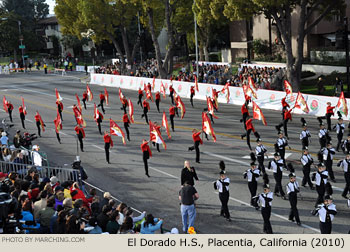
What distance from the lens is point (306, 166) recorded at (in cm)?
1588

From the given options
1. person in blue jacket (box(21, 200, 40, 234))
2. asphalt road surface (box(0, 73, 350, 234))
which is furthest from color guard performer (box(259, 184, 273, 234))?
person in blue jacket (box(21, 200, 40, 234))

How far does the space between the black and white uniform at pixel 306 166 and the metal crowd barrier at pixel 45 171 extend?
7.24 meters

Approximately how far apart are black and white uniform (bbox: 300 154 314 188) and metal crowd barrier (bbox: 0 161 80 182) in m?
7.24

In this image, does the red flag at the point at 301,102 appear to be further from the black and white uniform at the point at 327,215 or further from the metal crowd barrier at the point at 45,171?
the black and white uniform at the point at 327,215

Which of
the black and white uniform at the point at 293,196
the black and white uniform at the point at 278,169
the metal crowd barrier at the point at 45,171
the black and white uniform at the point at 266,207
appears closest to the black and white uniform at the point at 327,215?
the black and white uniform at the point at 266,207

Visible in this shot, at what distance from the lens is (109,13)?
49.9m

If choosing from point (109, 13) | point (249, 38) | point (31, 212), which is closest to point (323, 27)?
point (249, 38)

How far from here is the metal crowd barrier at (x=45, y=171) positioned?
54.0ft

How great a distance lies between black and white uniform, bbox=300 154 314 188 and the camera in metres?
15.8

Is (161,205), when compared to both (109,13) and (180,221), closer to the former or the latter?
(180,221)

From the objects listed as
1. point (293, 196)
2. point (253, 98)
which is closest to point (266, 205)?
point (293, 196)

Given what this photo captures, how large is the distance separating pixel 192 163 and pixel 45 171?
5.71 m

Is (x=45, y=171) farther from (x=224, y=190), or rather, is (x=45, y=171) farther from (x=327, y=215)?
(x=327, y=215)

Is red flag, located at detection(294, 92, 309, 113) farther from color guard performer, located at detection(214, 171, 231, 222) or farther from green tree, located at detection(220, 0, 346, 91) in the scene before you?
color guard performer, located at detection(214, 171, 231, 222)
